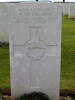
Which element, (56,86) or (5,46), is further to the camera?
(5,46)

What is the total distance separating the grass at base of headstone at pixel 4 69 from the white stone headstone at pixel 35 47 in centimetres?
111

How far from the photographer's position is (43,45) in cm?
447

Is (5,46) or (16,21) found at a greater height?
(16,21)

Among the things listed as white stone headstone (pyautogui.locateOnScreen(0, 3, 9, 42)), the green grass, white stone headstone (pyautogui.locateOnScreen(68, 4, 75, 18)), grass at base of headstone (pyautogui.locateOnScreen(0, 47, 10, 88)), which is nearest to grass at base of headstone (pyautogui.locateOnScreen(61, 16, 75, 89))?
the green grass

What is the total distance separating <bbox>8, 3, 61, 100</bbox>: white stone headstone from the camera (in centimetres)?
436

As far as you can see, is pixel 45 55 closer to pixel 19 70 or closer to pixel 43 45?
pixel 43 45

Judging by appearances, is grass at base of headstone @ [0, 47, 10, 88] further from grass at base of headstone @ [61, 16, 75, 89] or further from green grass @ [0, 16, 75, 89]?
A: grass at base of headstone @ [61, 16, 75, 89]

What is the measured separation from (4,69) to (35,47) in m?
2.52

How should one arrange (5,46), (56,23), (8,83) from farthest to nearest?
(5,46) < (8,83) < (56,23)

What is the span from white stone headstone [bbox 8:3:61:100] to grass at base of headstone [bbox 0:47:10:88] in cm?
111

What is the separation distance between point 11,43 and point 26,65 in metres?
0.39

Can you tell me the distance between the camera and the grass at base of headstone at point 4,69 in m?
5.80

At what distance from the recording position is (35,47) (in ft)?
14.8

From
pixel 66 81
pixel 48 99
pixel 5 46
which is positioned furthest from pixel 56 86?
pixel 5 46
